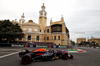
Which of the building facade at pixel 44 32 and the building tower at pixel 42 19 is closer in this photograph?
the building facade at pixel 44 32

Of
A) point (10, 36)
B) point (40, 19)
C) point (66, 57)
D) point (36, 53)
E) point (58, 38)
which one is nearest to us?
point (36, 53)

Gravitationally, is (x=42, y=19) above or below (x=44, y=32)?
above

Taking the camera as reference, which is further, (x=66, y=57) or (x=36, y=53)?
(x=66, y=57)

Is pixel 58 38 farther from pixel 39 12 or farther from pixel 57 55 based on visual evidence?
pixel 57 55

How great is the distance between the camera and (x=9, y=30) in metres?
26.5

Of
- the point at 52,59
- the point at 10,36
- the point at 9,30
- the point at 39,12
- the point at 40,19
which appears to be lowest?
the point at 52,59

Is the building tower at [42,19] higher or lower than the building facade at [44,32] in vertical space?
higher

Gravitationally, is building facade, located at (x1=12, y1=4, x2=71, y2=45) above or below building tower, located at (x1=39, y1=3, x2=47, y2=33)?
below

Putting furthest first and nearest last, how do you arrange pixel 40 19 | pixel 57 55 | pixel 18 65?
1. pixel 40 19
2. pixel 57 55
3. pixel 18 65

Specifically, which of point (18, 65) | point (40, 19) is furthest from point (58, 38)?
point (18, 65)

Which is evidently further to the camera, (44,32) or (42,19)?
(42,19)

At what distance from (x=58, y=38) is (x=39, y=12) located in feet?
75.8

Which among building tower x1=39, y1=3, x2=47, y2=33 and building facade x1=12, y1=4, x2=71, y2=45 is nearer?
building facade x1=12, y1=4, x2=71, y2=45

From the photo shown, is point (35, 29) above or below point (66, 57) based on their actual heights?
above
